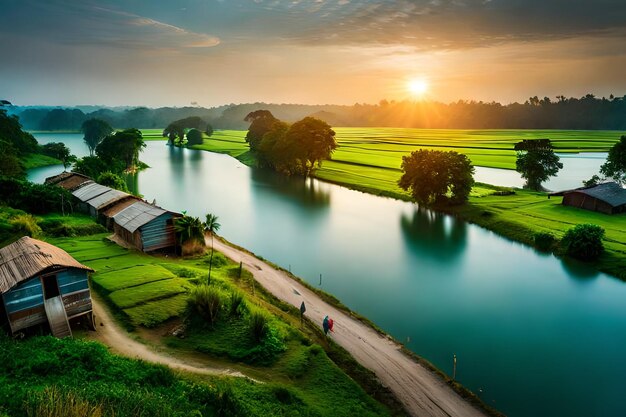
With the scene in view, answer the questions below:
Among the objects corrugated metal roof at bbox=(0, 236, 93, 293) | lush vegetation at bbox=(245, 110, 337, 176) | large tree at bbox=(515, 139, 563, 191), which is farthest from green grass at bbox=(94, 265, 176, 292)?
large tree at bbox=(515, 139, 563, 191)

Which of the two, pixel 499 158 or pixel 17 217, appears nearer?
pixel 17 217

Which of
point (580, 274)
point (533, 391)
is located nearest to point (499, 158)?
point (580, 274)

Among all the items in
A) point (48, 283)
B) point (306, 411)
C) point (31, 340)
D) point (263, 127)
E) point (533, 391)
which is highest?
point (263, 127)

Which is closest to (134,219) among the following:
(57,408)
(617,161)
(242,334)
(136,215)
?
(136,215)

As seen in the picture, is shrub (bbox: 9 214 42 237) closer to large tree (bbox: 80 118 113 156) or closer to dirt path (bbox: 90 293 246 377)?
dirt path (bbox: 90 293 246 377)

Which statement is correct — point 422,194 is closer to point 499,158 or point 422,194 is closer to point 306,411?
point 306,411

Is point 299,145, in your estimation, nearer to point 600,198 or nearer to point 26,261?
point 600,198
